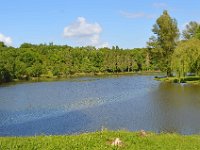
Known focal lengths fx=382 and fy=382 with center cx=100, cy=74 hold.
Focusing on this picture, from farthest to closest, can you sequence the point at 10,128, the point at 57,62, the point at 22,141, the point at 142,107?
1. the point at 57,62
2. the point at 142,107
3. the point at 10,128
4. the point at 22,141

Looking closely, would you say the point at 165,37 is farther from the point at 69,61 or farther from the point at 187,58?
the point at 69,61

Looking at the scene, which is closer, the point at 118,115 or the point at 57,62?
the point at 118,115

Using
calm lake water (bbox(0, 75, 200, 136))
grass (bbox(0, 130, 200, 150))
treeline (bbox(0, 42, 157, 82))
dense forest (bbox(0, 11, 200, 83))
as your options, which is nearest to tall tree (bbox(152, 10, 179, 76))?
dense forest (bbox(0, 11, 200, 83))

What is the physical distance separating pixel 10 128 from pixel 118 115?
10.6m

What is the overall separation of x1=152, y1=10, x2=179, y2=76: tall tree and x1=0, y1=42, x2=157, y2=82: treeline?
46538 millimetres

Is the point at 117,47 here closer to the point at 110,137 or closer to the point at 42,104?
the point at 42,104

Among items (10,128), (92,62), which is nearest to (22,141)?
(10,128)

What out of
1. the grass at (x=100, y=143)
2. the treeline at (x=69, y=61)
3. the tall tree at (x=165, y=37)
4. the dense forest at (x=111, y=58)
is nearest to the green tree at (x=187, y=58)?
the dense forest at (x=111, y=58)

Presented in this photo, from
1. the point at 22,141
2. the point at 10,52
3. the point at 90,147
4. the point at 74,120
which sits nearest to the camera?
the point at 90,147

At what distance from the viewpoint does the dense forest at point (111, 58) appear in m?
72.4

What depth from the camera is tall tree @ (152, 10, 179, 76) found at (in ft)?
301

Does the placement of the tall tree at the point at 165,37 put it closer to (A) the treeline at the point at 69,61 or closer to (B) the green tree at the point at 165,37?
(B) the green tree at the point at 165,37

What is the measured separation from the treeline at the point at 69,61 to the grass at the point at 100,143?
114191mm

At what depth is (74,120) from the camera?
120 feet
